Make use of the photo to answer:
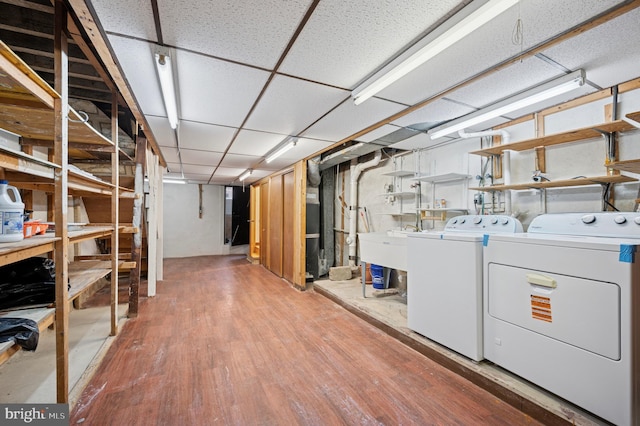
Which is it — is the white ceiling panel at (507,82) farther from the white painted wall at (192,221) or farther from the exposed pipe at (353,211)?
the white painted wall at (192,221)

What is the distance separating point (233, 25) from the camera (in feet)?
4.87

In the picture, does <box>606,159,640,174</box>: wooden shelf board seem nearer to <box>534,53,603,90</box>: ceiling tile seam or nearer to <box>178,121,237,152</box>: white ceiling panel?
<box>534,53,603,90</box>: ceiling tile seam

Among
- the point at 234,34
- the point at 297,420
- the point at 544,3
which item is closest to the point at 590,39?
the point at 544,3

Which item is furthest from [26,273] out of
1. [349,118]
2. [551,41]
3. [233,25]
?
[551,41]

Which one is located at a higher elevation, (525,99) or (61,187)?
(525,99)

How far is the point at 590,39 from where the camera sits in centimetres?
154

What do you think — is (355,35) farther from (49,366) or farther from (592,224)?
(49,366)

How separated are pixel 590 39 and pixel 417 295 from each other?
2147 millimetres

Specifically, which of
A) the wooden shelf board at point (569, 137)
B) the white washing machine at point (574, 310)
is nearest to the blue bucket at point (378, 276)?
the white washing machine at point (574, 310)

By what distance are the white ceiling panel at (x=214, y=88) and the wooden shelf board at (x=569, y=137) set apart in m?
2.30

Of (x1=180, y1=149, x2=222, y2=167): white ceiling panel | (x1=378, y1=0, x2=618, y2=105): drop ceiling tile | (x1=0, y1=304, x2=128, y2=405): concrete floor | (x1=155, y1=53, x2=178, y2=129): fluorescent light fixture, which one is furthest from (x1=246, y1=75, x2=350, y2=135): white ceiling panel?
(x1=0, y1=304, x2=128, y2=405): concrete floor

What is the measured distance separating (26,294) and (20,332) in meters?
0.58

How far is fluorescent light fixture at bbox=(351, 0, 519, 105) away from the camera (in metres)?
1.24

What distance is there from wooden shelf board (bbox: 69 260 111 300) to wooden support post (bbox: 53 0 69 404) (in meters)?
0.30
